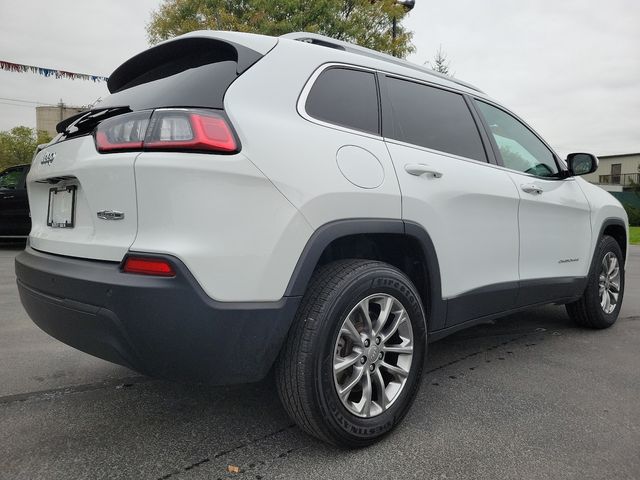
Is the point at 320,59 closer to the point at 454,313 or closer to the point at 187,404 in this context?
the point at 454,313

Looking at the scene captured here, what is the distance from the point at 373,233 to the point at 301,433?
37.3 inches

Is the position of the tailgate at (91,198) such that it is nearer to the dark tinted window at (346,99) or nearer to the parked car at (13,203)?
the dark tinted window at (346,99)

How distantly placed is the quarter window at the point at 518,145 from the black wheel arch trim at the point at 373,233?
1.15 metres

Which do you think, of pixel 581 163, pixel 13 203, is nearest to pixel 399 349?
pixel 581 163

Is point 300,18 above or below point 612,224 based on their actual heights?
above

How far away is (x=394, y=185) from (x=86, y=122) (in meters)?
1.36

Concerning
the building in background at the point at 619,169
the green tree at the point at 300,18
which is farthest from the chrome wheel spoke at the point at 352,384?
the building in background at the point at 619,169

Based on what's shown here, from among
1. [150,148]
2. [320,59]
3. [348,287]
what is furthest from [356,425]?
[320,59]

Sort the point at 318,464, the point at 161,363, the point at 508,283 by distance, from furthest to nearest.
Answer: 1. the point at 508,283
2. the point at 318,464
3. the point at 161,363

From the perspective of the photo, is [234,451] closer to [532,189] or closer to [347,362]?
[347,362]

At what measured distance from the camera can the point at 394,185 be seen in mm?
2266

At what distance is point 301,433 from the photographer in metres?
2.26

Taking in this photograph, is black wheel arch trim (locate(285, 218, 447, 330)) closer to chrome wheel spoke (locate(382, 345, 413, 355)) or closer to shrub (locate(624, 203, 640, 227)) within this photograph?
chrome wheel spoke (locate(382, 345, 413, 355))

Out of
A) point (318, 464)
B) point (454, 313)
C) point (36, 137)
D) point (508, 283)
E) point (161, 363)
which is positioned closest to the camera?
point (161, 363)
